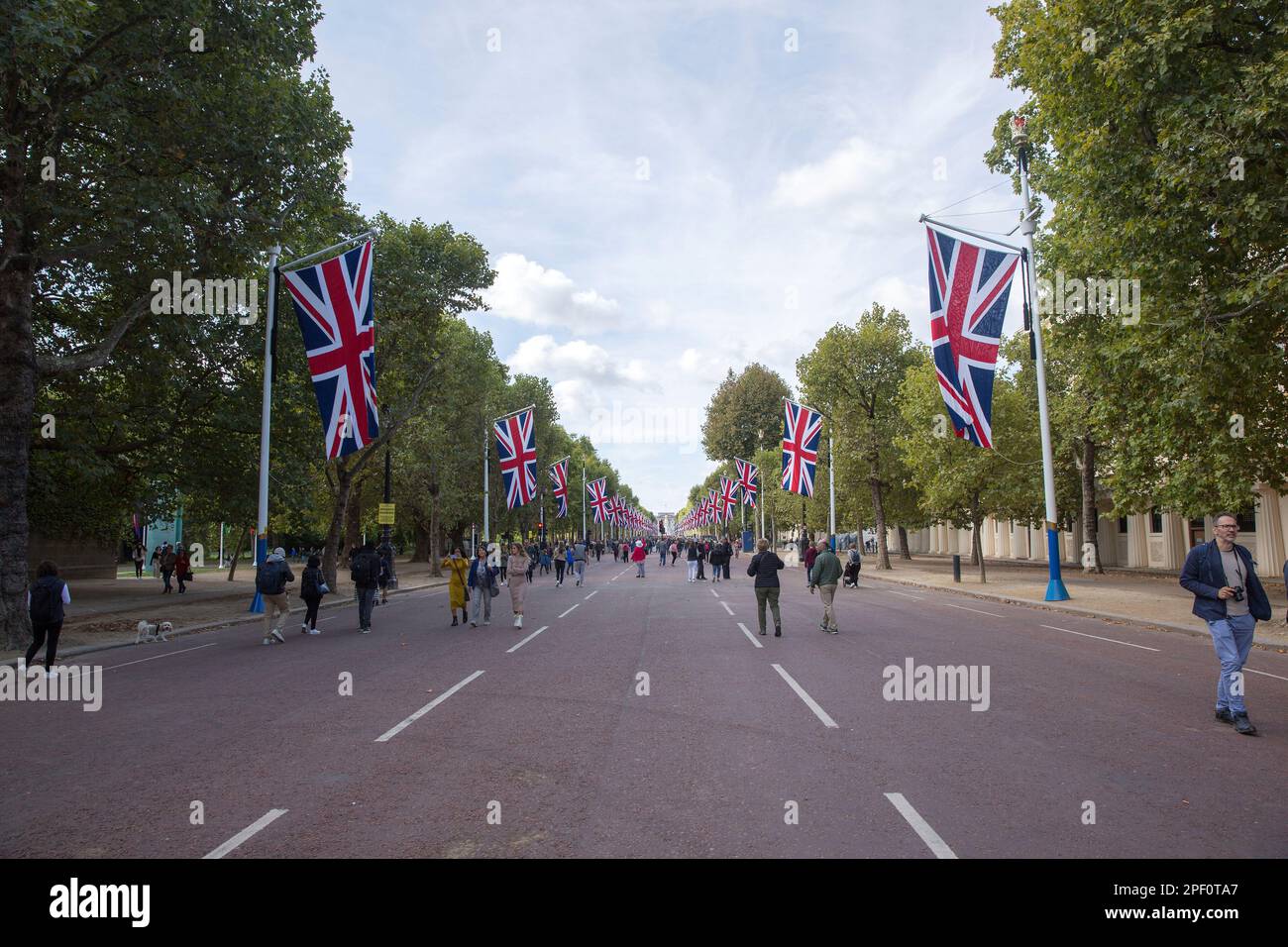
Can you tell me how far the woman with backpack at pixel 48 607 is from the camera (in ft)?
36.8

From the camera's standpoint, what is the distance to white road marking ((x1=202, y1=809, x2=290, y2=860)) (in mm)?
4475

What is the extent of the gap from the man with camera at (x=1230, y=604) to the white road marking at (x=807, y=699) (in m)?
3.64

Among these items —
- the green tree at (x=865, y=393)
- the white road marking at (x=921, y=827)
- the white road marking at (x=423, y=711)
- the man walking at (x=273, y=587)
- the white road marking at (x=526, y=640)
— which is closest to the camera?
the white road marking at (x=921, y=827)

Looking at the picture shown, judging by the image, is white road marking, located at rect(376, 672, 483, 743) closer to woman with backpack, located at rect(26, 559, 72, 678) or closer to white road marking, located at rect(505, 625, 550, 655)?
white road marking, located at rect(505, 625, 550, 655)

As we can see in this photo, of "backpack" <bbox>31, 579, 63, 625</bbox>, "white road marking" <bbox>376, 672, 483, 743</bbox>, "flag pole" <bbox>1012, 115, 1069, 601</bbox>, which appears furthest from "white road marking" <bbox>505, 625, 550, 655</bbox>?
"flag pole" <bbox>1012, 115, 1069, 601</bbox>

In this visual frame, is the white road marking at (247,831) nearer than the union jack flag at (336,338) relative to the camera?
Yes

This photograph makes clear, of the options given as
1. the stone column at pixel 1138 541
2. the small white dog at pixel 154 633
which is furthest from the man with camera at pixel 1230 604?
the stone column at pixel 1138 541

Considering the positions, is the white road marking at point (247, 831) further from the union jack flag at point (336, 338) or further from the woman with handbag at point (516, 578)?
the union jack flag at point (336, 338)

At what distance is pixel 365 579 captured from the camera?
16.3 metres

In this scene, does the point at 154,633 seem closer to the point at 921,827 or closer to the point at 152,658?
the point at 152,658

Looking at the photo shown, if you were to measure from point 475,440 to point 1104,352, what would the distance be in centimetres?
3707
